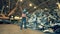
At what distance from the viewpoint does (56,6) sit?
304 inches

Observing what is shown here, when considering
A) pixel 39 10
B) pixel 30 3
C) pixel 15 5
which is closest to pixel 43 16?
pixel 39 10

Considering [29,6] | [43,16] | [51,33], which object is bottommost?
[51,33]

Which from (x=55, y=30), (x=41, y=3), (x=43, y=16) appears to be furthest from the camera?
(x=41, y=3)

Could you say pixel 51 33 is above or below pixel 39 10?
below

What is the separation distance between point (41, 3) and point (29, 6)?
578 millimetres

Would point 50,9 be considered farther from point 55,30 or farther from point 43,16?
point 55,30

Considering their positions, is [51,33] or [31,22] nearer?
[51,33]

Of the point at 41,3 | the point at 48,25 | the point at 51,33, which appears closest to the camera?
the point at 51,33

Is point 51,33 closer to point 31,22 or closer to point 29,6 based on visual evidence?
point 31,22

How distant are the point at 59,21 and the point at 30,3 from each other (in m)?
1.70

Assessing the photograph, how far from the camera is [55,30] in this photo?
21.0 ft

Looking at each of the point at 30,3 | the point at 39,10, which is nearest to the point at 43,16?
the point at 39,10

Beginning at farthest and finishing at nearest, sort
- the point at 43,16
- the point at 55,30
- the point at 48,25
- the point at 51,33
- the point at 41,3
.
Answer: the point at 41,3, the point at 43,16, the point at 48,25, the point at 55,30, the point at 51,33

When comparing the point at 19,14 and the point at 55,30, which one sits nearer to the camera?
the point at 55,30
